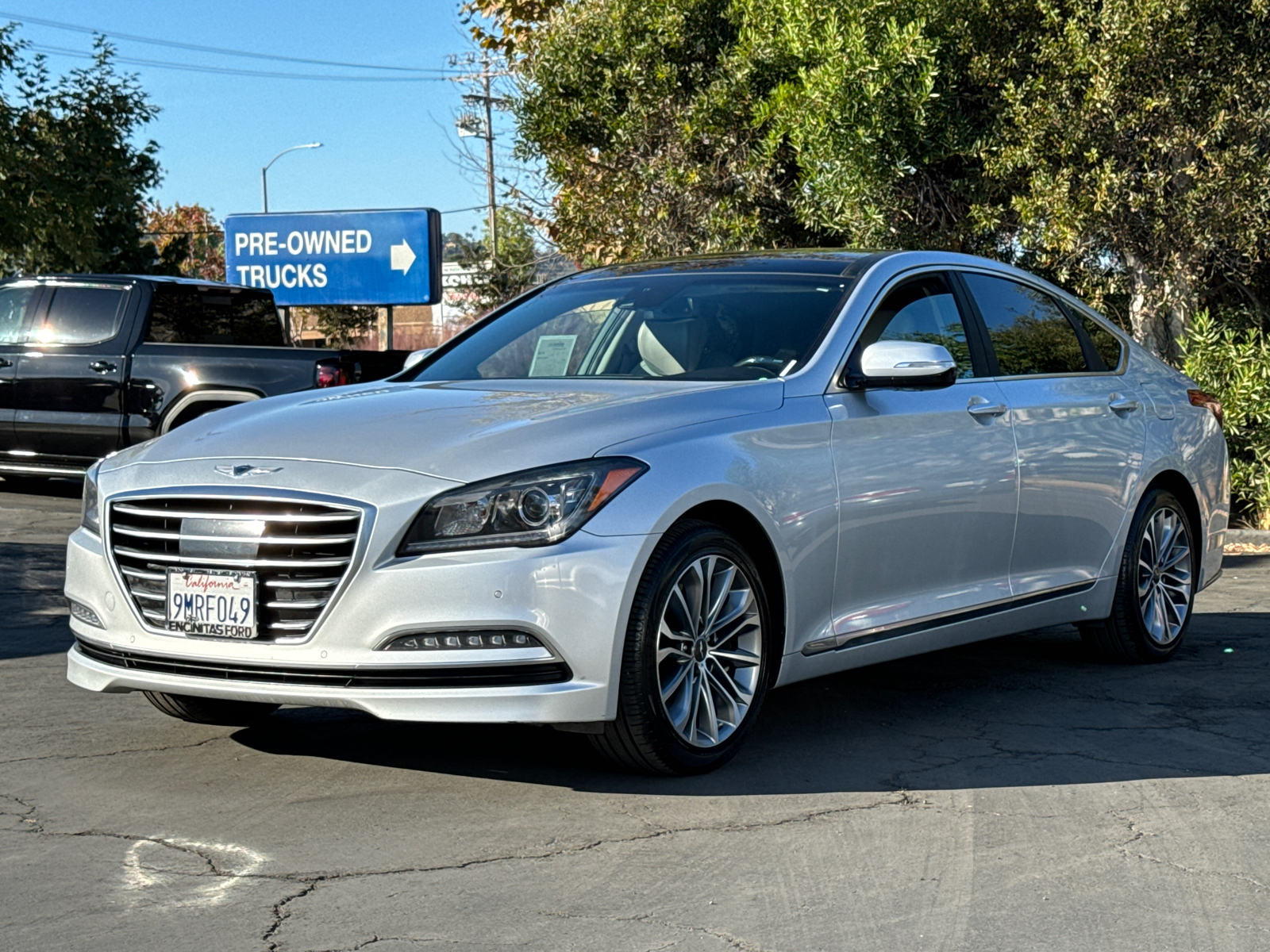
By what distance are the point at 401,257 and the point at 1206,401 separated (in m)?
11.9

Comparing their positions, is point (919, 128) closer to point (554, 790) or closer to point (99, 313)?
point (99, 313)

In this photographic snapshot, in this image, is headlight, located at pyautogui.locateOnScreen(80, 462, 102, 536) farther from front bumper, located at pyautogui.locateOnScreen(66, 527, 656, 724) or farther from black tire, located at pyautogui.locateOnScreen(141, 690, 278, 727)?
front bumper, located at pyautogui.locateOnScreen(66, 527, 656, 724)

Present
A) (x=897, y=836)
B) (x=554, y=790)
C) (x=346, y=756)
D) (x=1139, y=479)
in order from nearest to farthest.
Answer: (x=897, y=836) → (x=554, y=790) → (x=346, y=756) → (x=1139, y=479)

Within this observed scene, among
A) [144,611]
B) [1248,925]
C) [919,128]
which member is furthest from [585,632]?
[919,128]

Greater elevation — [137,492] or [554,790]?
[137,492]

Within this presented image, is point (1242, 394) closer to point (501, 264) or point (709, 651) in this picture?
point (709, 651)

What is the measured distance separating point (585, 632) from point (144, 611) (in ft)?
4.49

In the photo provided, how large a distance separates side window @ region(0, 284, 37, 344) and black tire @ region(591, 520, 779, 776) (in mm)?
10736

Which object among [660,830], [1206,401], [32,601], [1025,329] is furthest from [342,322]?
[660,830]

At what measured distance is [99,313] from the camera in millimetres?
13977

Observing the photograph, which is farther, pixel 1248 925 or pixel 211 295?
pixel 211 295

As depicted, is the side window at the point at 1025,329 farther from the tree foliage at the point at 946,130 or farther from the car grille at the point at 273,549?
the tree foliage at the point at 946,130

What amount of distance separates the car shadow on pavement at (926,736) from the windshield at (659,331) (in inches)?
50.8

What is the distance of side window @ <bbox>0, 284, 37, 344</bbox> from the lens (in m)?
14.2
